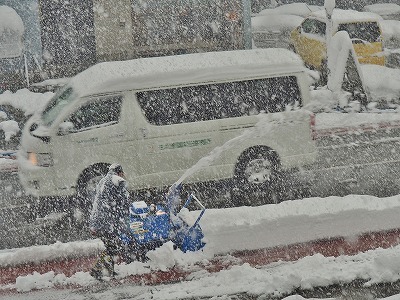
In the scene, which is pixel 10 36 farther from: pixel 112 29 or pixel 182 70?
pixel 182 70

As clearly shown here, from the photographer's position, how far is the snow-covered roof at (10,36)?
67.2ft

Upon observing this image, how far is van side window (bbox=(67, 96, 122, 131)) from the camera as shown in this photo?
37.0 ft

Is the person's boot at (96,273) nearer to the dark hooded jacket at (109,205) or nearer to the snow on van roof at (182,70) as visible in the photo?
the dark hooded jacket at (109,205)

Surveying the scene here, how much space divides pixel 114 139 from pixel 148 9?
37.3ft

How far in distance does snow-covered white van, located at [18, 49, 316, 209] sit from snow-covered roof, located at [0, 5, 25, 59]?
9182 millimetres

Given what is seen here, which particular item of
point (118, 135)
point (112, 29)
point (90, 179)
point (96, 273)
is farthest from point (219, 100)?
point (112, 29)

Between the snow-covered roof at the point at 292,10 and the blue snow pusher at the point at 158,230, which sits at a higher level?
the snow-covered roof at the point at 292,10

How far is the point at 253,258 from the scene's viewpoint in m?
9.63

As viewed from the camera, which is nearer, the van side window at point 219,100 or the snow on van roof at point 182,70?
the snow on van roof at point 182,70

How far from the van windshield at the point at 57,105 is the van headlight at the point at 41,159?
510 mm

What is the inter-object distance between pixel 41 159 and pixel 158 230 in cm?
312

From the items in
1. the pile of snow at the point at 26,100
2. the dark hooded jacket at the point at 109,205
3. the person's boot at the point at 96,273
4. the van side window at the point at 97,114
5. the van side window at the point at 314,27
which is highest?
the van side window at the point at 314,27

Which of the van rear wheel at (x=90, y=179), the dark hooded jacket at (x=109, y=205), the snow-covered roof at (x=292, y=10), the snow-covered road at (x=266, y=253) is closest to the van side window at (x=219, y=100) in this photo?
the van rear wheel at (x=90, y=179)

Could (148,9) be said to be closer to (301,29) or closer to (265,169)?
(301,29)
